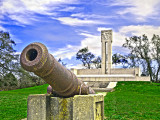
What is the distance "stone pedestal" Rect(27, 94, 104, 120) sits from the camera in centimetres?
460

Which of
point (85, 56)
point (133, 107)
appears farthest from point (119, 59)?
point (133, 107)

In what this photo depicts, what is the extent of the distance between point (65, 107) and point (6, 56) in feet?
65.6

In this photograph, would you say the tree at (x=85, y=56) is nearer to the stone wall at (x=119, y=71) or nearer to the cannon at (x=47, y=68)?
the stone wall at (x=119, y=71)

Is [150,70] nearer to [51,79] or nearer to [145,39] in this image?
[145,39]

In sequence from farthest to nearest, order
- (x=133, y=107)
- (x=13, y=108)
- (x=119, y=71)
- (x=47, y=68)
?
1. (x=119, y=71)
2. (x=133, y=107)
3. (x=13, y=108)
4. (x=47, y=68)

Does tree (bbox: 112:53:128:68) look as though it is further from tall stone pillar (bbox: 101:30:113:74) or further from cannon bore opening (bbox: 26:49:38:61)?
cannon bore opening (bbox: 26:49:38:61)

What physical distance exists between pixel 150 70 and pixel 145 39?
562cm

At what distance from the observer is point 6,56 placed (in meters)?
23.3

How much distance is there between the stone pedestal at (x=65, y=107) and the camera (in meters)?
4.60

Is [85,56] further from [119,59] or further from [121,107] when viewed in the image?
[121,107]

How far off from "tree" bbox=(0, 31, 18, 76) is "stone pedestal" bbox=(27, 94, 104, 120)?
61.8 feet

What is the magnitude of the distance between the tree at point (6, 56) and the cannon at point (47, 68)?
19410mm

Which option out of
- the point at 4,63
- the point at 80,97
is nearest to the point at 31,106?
the point at 80,97

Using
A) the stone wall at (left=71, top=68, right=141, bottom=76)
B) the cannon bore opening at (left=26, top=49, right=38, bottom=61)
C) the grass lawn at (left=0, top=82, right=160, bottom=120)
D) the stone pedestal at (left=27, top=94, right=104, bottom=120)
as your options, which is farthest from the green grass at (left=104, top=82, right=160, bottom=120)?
the stone wall at (left=71, top=68, right=141, bottom=76)
